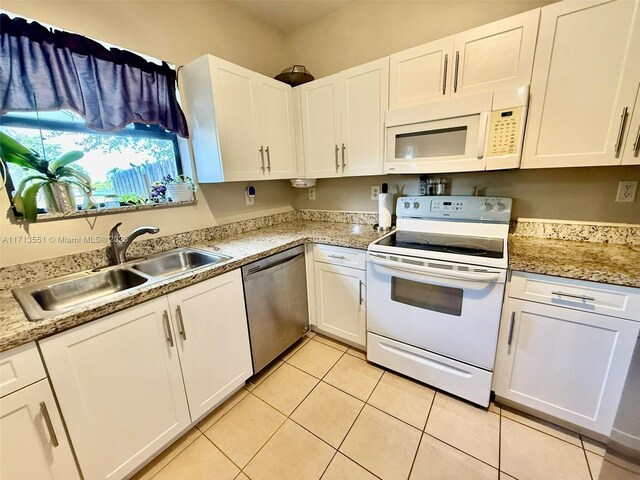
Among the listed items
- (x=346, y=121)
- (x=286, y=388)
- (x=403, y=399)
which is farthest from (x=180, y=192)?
(x=403, y=399)

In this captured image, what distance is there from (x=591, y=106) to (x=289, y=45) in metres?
2.38

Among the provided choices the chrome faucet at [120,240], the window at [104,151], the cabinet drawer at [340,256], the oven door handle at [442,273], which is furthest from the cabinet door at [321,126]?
the chrome faucet at [120,240]

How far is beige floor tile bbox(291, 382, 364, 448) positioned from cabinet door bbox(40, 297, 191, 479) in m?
0.69

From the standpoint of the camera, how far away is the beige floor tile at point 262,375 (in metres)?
1.76

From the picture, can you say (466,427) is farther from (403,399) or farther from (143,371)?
(143,371)

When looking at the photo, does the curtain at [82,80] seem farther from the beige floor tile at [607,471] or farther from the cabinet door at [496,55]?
the beige floor tile at [607,471]

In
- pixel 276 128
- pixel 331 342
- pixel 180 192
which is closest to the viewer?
pixel 180 192

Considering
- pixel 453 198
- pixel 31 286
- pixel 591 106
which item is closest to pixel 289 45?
pixel 453 198

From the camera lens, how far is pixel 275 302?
1.81 metres

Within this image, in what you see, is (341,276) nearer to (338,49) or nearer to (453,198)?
(453,198)

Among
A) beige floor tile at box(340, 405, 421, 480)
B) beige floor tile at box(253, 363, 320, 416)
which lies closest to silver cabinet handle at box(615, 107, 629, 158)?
beige floor tile at box(340, 405, 421, 480)

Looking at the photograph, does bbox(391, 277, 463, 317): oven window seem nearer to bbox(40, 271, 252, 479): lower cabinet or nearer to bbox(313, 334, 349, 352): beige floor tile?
bbox(313, 334, 349, 352): beige floor tile

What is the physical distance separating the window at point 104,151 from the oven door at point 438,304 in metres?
1.59

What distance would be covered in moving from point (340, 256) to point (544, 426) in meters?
1.46
